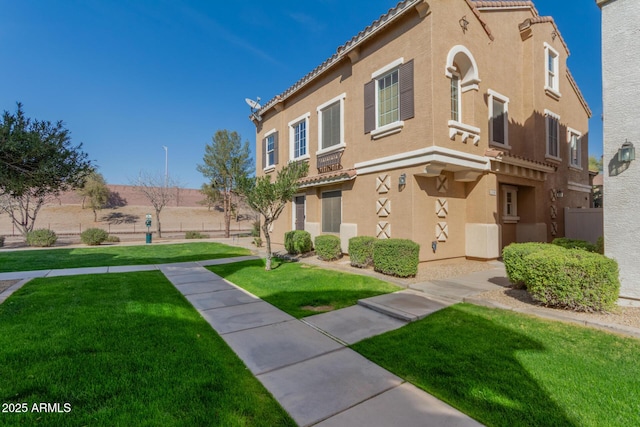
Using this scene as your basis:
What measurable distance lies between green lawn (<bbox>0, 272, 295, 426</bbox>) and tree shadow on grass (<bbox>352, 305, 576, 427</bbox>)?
1.65 meters

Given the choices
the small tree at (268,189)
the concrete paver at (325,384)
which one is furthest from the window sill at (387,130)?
the concrete paver at (325,384)

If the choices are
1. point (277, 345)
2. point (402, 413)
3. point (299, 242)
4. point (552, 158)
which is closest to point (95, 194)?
point (299, 242)

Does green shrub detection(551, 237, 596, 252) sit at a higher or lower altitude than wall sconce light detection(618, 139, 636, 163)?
lower

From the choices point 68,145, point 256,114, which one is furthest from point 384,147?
point 256,114

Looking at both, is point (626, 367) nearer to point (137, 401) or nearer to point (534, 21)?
point (137, 401)

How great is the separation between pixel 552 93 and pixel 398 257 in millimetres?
11829

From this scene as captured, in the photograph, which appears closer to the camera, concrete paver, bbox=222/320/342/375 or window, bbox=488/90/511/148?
concrete paver, bbox=222/320/342/375

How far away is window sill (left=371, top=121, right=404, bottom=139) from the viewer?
31.2 ft

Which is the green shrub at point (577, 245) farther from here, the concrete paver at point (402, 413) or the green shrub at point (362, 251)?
the concrete paver at point (402, 413)

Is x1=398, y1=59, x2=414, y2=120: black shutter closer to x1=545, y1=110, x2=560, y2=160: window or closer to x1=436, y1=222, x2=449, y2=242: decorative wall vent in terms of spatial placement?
x1=436, y1=222, x2=449, y2=242: decorative wall vent

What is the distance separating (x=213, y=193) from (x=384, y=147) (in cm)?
3534

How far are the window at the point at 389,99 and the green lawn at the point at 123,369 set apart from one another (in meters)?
8.16

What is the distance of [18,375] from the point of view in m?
3.10

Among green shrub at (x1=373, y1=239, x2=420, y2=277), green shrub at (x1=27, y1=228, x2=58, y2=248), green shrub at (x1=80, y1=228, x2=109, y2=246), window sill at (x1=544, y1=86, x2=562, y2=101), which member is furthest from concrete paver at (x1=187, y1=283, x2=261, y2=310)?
green shrub at (x1=27, y1=228, x2=58, y2=248)
